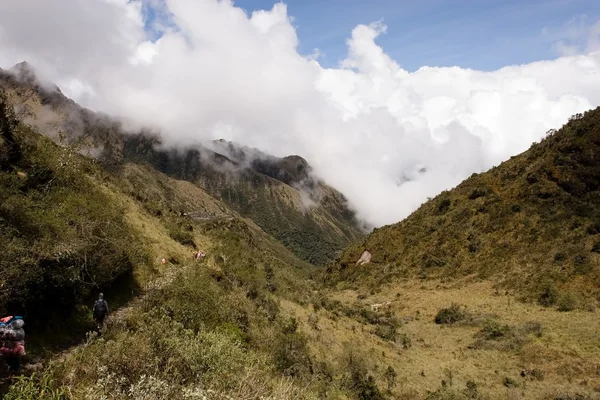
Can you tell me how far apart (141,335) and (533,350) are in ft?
76.5

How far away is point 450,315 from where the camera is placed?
33.2 meters

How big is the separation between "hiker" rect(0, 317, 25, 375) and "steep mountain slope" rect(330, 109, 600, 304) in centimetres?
3646

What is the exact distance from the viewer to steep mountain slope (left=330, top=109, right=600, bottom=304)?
3684 cm

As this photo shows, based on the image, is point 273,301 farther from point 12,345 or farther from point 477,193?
point 477,193

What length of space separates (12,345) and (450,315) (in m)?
32.0

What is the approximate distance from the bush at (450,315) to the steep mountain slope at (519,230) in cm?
678

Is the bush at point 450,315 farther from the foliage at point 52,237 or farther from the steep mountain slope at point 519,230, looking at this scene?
the foliage at point 52,237

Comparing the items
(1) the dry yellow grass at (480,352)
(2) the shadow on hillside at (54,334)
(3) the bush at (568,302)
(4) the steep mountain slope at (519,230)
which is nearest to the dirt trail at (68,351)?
(2) the shadow on hillside at (54,334)

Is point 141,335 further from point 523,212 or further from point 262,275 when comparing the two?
point 523,212

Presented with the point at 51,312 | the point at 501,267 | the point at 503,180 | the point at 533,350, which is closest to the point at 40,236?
the point at 51,312

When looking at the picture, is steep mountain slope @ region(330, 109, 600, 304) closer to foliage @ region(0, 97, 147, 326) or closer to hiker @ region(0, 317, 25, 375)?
foliage @ region(0, 97, 147, 326)

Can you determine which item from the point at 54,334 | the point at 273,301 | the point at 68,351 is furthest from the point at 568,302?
the point at 54,334

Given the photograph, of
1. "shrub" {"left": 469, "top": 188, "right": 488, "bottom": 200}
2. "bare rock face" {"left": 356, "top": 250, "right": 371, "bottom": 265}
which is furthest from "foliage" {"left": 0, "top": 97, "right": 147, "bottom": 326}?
"shrub" {"left": 469, "top": 188, "right": 488, "bottom": 200}

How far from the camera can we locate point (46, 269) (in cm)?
1070
